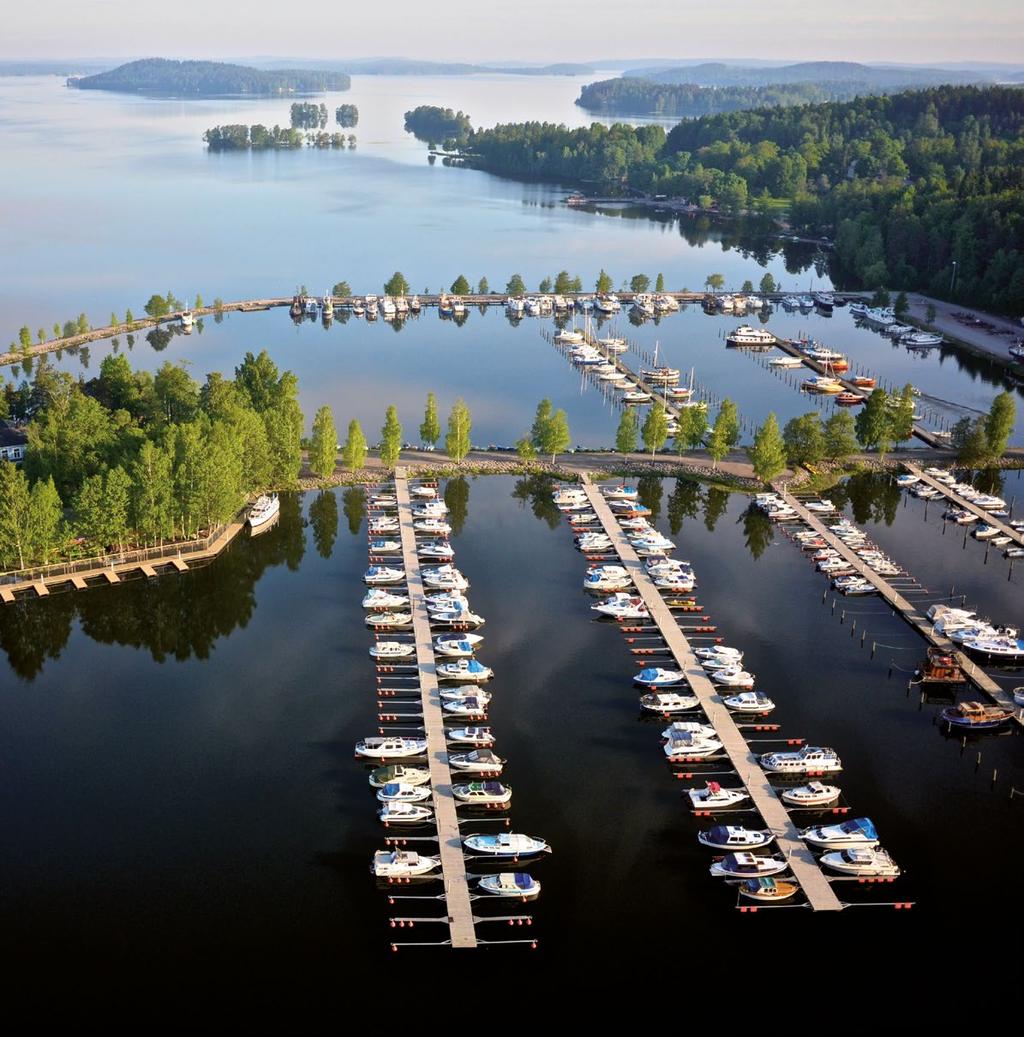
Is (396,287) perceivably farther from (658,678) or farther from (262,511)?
(658,678)

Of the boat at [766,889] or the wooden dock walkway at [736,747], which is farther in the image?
the wooden dock walkway at [736,747]

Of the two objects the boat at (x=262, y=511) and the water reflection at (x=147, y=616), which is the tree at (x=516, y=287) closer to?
the boat at (x=262, y=511)

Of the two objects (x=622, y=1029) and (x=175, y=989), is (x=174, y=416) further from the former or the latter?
(x=622, y=1029)

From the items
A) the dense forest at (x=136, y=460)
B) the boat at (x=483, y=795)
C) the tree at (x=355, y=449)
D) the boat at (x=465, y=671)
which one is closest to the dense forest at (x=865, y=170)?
the tree at (x=355, y=449)

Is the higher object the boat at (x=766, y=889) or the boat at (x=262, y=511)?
the boat at (x=262, y=511)

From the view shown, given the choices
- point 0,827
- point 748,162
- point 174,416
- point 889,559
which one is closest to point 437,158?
point 748,162

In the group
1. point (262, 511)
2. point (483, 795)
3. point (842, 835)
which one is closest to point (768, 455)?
point (262, 511)
